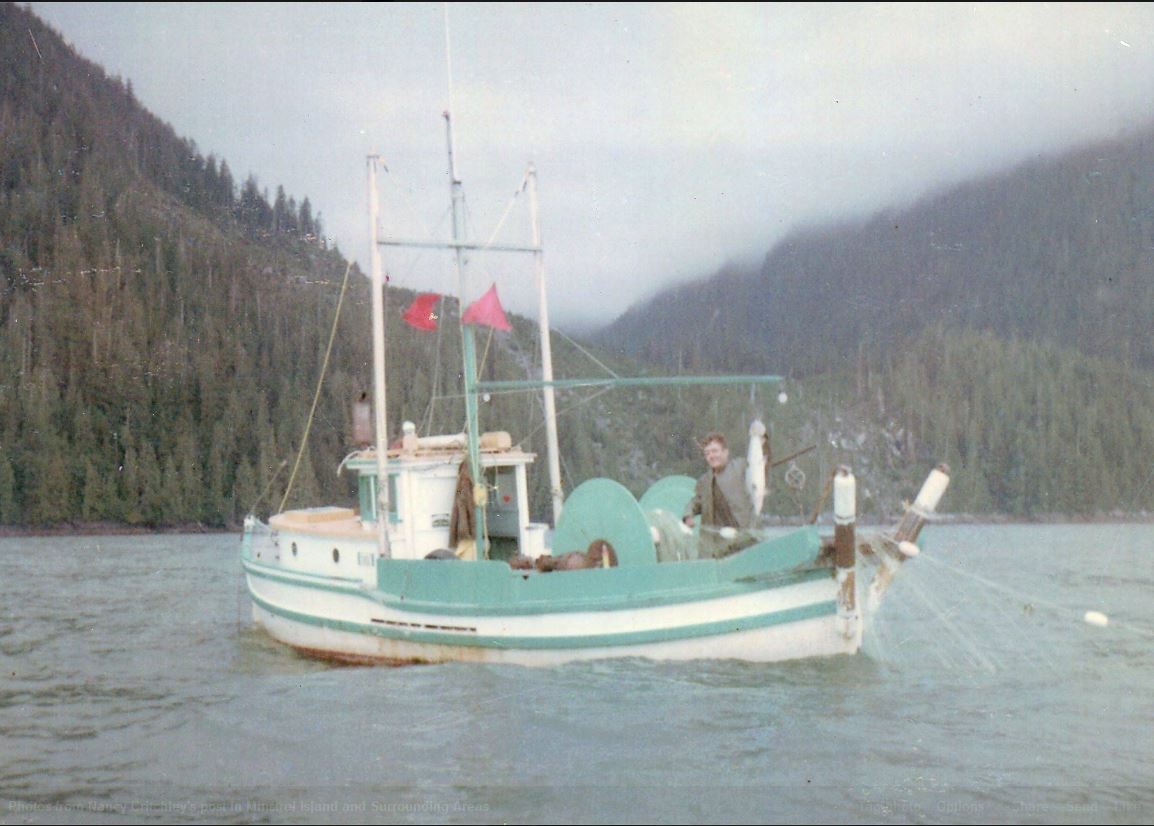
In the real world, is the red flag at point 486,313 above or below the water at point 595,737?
above

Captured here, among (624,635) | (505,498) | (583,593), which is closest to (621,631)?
(624,635)

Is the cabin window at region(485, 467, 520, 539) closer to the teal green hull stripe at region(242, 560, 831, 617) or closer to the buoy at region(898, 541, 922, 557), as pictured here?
the teal green hull stripe at region(242, 560, 831, 617)

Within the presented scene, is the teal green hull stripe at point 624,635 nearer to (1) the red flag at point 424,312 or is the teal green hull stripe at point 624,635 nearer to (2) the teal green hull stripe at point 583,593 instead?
(2) the teal green hull stripe at point 583,593

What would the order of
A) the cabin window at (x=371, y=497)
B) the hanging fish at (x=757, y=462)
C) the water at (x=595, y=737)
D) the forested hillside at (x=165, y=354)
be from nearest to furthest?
the water at (x=595, y=737)
the hanging fish at (x=757, y=462)
the cabin window at (x=371, y=497)
the forested hillside at (x=165, y=354)

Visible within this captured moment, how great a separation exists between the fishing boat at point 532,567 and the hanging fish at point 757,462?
0.15 feet

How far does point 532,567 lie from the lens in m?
13.9

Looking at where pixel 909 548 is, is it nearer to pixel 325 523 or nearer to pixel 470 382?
pixel 470 382

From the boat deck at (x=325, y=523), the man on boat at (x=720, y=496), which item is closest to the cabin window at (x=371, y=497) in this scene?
the boat deck at (x=325, y=523)

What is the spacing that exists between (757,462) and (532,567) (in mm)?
3610

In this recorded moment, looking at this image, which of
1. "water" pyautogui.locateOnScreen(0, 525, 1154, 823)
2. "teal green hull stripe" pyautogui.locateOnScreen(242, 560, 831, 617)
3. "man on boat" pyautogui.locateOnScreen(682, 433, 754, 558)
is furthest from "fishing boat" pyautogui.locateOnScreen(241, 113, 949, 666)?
"water" pyautogui.locateOnScreen(0, 525, 1154, 823)

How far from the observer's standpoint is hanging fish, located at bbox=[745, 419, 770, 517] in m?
11.6

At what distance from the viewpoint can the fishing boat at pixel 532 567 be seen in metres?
12.1

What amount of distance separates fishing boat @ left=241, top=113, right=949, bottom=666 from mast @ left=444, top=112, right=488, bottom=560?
34 millimetres

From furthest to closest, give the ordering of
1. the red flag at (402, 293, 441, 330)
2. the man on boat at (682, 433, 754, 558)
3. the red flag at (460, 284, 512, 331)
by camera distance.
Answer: the red flag at (402, 293, 441, 330) < the red flag at (460, 284, 512, 331) < the man on boat at (682, 433, 754, 558)
